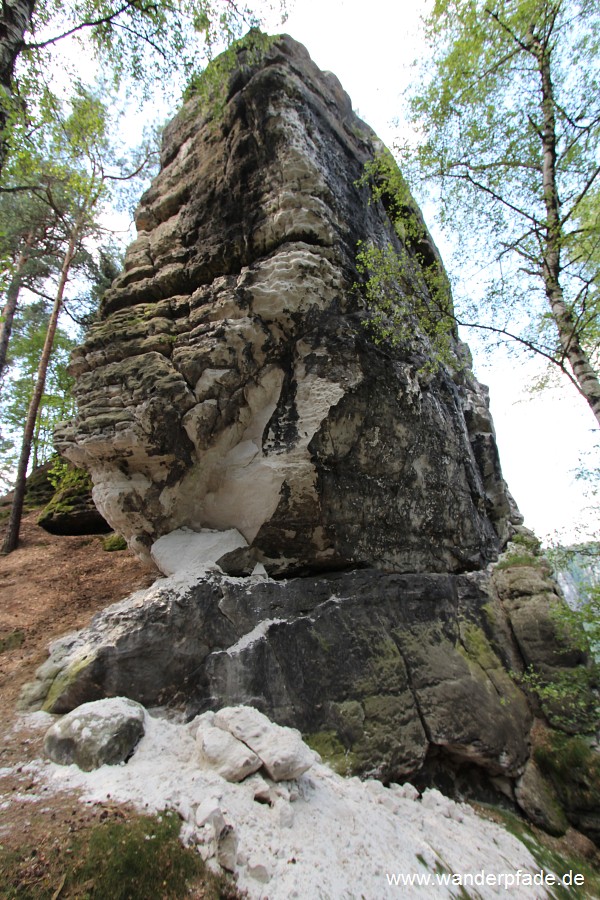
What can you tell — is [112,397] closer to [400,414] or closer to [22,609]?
[22,609]

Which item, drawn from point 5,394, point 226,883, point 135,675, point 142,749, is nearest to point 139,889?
point 226,883

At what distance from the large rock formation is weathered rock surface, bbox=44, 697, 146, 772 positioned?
2.07ft

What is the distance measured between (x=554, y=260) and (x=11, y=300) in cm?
1632

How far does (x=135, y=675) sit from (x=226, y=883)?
7.99ft

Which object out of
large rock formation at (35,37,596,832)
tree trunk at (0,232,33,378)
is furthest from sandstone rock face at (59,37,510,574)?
tree trunk at (0,232,33,378)

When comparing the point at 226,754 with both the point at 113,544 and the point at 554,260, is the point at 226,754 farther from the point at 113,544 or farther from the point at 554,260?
the point at 554,260

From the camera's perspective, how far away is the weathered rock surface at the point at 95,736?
367cm

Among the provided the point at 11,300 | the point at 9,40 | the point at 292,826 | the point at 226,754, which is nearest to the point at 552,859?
the point at 292,826

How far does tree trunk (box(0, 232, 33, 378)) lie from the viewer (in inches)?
502

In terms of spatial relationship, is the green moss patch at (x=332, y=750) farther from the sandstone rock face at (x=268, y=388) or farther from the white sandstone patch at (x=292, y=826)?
the sandstone rock face at (x=268, y=388)

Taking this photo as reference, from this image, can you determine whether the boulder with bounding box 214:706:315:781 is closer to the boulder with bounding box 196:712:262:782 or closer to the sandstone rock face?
the boulder with bounding box 196:712:262:782

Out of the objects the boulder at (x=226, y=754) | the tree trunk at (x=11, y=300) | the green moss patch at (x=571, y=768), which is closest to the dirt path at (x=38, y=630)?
the boulder at (x=226, y=754)

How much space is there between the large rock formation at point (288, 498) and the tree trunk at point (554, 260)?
2455mm

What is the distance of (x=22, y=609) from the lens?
23.2ft
